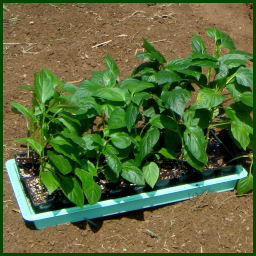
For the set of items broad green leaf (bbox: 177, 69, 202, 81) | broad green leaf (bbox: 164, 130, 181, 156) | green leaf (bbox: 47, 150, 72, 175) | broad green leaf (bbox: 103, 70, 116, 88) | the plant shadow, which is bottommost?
the plant shadow

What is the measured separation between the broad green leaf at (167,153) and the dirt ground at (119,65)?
15.1 inches

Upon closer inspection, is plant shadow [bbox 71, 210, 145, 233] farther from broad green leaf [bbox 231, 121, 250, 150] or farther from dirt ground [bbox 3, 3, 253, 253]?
broad green leaf [bbox 231, 121, 250, 150]

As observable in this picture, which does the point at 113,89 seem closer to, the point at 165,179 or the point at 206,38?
the point at 165,179

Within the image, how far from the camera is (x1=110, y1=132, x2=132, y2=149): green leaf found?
3.39m

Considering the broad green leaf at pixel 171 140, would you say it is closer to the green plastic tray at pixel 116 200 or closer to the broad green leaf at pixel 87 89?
the green plastic tray at pixel 116 200

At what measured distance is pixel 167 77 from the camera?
3410mm

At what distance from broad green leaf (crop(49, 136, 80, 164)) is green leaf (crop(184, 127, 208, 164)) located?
69 cm

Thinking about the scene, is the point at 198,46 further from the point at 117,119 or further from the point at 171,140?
the point at 117,119

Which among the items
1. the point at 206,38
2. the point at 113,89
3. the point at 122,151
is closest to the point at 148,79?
the point at 113,89

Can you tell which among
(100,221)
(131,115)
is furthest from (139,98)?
(100,221)

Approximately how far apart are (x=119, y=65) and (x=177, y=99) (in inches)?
63.5

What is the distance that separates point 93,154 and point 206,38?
7.55ft

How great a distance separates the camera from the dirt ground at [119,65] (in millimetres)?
3557

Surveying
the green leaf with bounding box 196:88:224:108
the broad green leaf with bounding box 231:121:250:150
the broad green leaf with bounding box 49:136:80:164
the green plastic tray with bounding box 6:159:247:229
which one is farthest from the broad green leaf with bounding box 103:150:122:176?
the broad green leaf with bounding box 231:121:250:150
